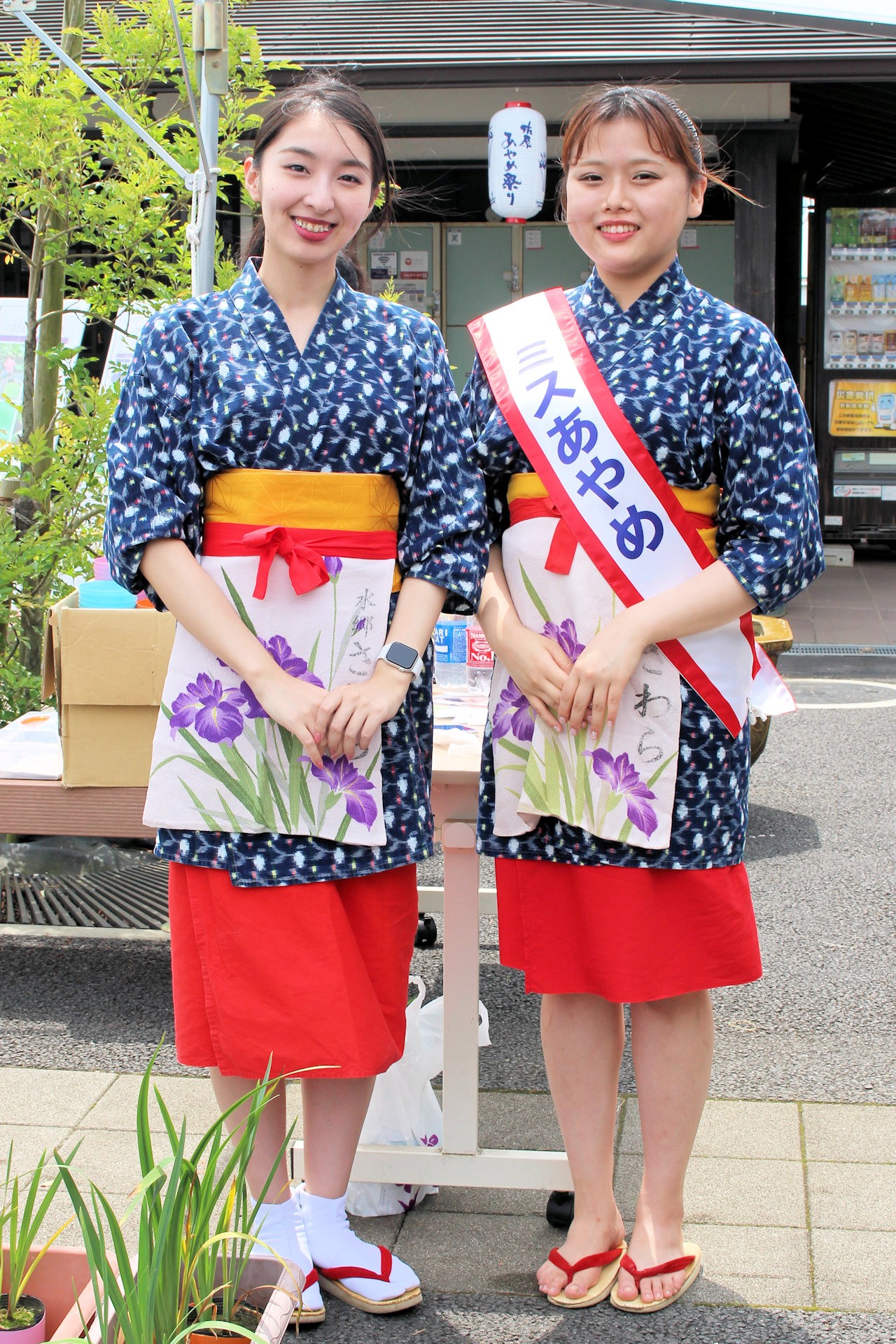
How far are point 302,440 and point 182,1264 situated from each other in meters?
1.06

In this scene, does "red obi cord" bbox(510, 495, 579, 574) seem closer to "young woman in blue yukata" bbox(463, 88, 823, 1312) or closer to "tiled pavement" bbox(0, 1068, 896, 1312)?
"young woman in blue yukata" bbox(463, 88, 823, 1312)

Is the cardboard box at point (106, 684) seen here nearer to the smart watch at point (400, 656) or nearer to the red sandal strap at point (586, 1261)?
the smart watch at point (400, 656)

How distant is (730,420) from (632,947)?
79 cm

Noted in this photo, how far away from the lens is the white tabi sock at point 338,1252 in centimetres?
216

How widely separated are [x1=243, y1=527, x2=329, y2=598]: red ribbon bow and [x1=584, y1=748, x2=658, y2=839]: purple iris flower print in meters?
0.49

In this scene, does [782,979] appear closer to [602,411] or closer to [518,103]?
[602,411]

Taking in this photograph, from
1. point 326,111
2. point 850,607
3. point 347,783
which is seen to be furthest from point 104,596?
point 850,607

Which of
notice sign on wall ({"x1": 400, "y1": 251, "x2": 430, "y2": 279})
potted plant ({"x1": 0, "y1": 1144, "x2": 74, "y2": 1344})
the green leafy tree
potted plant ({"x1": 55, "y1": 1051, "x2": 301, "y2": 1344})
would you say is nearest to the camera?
potted plant ({"x1": 55, "y1": 1051, "x2": 301, "y2": 1344})

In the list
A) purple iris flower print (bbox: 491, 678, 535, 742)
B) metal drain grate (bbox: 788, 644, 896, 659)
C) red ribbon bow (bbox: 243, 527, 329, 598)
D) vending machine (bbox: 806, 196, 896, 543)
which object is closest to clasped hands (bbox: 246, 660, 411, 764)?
red ribbon bow (bbox: 243, 527, 329, 598)

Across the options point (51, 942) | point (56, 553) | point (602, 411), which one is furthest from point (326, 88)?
point (51, 942)

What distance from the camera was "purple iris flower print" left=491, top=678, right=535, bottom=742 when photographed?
2139mm

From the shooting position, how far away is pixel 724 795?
2.09 meters

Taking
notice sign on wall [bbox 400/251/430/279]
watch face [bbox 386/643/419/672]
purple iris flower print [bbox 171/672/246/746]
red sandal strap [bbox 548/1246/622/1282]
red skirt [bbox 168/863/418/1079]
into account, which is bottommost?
red sandal strap [bbox 548/1246/622/1282]

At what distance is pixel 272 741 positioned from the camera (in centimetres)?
200
